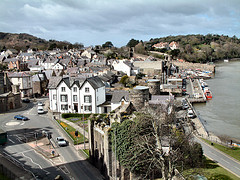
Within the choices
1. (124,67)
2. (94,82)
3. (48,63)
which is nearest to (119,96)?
(94,82)

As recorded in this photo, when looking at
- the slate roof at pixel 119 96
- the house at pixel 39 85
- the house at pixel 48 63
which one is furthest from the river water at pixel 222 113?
the house at pixel 48 63

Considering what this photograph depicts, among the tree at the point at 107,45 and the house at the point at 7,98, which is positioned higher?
the tree at the point at 107,45

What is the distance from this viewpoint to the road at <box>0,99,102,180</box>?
21183 mm

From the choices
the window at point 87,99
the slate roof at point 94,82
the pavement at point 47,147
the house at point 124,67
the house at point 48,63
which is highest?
the house at point 48,63

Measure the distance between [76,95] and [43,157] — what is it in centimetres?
1831

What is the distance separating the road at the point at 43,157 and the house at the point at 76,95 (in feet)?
22.3

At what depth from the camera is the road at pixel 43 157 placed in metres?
21.2

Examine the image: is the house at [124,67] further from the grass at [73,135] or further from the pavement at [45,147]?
the pavement at [45,147]

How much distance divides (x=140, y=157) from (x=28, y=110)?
103 ft

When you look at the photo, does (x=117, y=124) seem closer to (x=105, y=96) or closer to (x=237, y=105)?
(x=105, y=96)

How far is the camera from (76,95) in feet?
136

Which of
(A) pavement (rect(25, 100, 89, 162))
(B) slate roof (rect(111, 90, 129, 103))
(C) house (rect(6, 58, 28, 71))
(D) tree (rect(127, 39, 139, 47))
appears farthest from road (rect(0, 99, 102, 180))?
(D) tree (rect(127, 39, 139, 47))

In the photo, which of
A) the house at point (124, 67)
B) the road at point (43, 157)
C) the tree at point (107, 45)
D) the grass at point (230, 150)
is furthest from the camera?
the tree at point (107, 45)

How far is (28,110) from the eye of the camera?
43219mm
